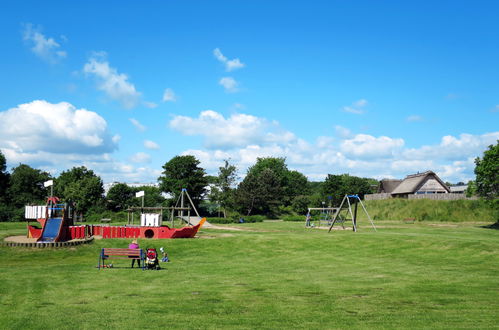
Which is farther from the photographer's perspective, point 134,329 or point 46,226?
point 46,226

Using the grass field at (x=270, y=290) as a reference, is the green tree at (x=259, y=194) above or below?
above

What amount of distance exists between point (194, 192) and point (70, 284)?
267 ft

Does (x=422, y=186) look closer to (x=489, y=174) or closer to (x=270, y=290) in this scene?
(x=489, y=174)

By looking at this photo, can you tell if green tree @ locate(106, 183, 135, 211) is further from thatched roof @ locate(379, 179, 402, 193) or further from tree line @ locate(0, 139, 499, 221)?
thatched roof @ locate(379, 179, 402, 193)

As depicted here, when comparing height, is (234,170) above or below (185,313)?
above

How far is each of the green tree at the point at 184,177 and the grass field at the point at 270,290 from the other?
6787 cm

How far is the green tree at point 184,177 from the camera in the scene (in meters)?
97.4

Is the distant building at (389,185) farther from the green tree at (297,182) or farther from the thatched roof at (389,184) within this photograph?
the green tree at (297,182)

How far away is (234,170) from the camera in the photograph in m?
106

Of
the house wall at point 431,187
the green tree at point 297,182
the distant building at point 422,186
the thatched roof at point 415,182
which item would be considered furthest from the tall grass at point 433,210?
the green tree at point 297,182

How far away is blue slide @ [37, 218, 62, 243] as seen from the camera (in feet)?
111

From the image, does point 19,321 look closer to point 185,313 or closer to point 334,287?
point 185,313

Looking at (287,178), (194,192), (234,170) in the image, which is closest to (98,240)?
(194,192)

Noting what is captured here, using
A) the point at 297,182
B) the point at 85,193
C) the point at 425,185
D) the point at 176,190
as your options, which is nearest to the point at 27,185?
the point at 85,193
